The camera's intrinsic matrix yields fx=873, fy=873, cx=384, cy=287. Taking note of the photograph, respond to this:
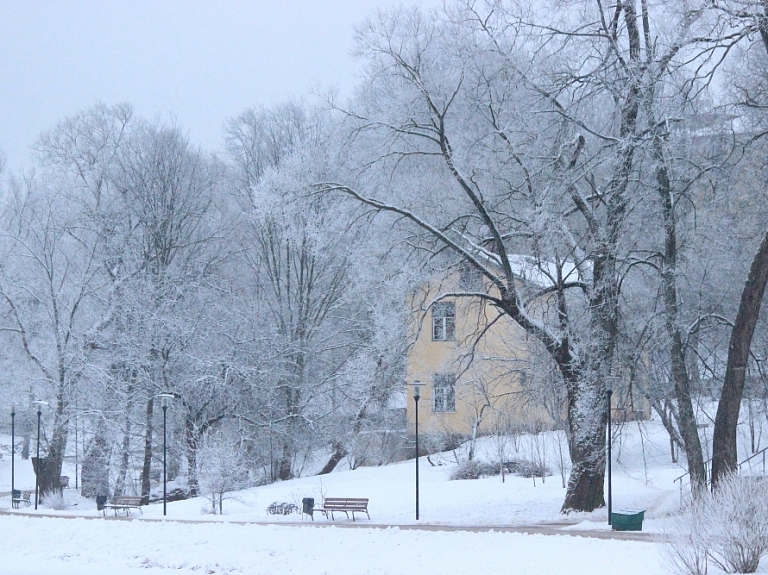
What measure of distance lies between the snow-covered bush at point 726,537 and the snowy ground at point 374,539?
74cm

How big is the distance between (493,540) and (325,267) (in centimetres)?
2481

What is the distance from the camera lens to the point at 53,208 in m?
36.8

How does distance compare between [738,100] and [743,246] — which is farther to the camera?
[743,246]

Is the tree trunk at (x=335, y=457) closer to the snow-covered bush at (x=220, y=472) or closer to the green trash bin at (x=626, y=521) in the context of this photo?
the snow-covered bush at (x=220, y=472)

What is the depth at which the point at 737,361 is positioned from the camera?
16109mm

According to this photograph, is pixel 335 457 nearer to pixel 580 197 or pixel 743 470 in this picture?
pixel 743 470

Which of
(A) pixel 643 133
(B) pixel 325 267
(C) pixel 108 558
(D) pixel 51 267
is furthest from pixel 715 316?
Result: (D) pixel 51 267

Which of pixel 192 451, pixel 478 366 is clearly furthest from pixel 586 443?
pixel 192 451

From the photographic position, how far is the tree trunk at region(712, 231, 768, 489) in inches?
617

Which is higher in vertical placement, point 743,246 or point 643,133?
point 643,133

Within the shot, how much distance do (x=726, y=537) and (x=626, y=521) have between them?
20.0 feet

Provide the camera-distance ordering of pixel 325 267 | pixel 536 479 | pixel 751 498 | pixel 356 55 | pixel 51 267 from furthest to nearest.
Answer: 1. pixel 325 267
2. pixel 51 267
3. pixel 536 479
4. pixel 356 55
5. pixel 751 498

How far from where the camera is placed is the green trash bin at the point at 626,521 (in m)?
16.8

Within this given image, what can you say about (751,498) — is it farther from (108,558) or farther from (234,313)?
(234,313)
